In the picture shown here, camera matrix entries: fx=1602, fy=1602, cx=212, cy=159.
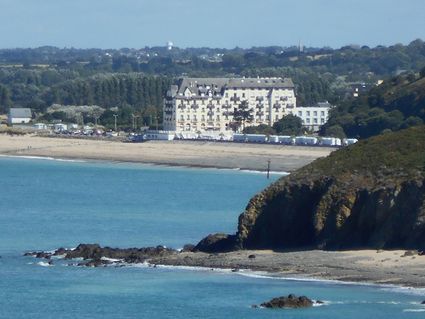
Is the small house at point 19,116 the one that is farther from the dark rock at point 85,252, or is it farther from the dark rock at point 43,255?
the dark rock at point 85,252

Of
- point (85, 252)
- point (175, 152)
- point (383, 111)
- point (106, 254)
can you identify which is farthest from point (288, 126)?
point (106, 254)

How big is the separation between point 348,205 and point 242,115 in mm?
73258

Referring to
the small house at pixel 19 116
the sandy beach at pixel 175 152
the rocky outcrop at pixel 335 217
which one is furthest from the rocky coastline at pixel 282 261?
the small house at pixel 19 116

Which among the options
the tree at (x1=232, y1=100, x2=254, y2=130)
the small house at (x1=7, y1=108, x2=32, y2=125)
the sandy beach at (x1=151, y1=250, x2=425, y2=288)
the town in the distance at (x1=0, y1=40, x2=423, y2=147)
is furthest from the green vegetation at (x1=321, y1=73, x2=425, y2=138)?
the sandy beach at (x1=151, y1=250, x2=425, y2=288)

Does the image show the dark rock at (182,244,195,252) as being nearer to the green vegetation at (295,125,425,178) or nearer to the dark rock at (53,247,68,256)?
the dark rock at (53,247,68,256)

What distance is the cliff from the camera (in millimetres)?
38969

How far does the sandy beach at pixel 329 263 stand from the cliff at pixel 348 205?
540mm

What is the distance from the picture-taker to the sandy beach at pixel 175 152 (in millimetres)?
84625

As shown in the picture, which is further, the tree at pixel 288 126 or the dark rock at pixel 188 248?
the tree at pixel 288 126

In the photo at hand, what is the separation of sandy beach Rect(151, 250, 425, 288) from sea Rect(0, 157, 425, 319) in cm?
56

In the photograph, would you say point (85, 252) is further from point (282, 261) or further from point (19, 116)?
point (19, 116)

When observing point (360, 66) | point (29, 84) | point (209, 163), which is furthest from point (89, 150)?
point (360, 66)

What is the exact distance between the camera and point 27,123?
120062mm

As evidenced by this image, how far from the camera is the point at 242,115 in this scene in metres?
113
